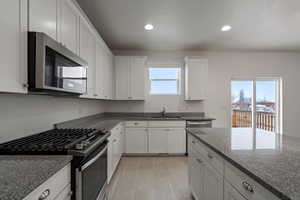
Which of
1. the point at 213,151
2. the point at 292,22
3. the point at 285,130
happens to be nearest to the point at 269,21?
the point at 292,22

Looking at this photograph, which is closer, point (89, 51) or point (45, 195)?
point (45, 195)

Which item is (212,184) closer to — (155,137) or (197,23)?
(155,137)

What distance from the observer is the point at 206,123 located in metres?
3.80

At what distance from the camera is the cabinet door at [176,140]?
3.79 metres

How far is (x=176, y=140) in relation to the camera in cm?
379

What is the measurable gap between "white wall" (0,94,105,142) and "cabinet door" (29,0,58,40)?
0.66m

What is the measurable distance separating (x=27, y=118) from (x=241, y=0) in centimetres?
314

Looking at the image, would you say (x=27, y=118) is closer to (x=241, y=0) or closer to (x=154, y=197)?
(x=154, y=197)

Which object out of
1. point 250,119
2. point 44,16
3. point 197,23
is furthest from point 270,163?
point 250,119

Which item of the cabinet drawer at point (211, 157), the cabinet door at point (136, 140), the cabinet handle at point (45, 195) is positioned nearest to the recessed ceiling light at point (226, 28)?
the cabinet drawer at point (211, 157)

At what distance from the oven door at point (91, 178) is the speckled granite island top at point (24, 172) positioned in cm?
17

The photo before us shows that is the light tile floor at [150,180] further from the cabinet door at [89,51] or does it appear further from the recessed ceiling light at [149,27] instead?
the recessed ceiling light at [149,27]

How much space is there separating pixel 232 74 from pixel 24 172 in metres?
4.84

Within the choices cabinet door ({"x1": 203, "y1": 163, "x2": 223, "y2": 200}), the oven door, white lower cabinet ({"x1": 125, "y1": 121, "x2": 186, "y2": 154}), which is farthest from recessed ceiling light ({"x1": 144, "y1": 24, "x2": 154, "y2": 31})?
cabinet door ({"x1": 203, "y1": 163, "x2": 223, "y2": 200})
